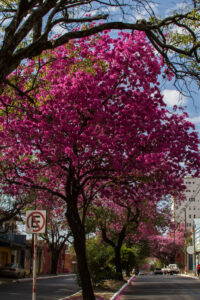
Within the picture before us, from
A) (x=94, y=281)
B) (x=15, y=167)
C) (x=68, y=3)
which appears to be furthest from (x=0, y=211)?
(x=68, y=3)

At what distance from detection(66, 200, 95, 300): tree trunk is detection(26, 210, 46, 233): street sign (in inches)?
180

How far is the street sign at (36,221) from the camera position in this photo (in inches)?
413

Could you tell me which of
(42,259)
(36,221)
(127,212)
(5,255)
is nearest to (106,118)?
(36,221)

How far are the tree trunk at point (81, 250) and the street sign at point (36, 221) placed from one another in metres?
4.58

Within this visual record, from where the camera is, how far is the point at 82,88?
41.0ft

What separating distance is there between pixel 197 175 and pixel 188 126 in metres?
1.71

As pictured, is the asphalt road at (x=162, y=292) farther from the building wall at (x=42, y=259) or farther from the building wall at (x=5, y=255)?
the building wall at (x=42, y=259)

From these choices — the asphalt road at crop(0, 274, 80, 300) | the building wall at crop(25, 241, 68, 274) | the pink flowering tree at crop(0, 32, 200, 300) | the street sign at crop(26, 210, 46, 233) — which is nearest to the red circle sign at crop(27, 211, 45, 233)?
the street sign at crop(26, 210, 46, 233)

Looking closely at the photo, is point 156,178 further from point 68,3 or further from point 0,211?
point 0,211

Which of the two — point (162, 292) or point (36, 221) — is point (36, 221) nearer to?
point (36, 221)

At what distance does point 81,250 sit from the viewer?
14.9 meters

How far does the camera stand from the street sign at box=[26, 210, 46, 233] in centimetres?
1050

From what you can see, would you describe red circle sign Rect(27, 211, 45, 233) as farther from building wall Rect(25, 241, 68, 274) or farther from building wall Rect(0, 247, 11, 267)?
building wall Rect(25, 241, 68, 274)

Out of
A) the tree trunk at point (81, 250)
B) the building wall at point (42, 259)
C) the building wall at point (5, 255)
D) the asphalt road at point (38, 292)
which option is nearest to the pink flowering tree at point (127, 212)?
the tree trunk at point (81, 250)
